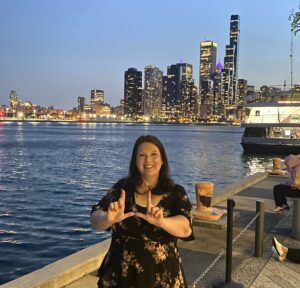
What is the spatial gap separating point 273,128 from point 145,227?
47268mm

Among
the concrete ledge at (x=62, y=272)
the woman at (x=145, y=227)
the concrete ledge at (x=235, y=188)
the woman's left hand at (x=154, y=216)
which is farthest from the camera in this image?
the concrete ledge at (x=235, y=188)

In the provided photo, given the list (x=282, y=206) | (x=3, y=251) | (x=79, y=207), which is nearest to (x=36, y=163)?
(x=79, y=207)

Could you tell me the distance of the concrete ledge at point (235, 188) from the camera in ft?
37.7

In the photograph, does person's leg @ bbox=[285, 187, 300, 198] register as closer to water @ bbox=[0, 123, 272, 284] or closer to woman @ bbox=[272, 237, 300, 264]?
woman @ bbox=[272, 237, 300, 264]

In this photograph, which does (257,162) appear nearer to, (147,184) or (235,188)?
(235,188)

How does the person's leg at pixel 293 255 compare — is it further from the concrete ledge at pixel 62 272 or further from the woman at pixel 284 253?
the concrete ledge at pixel 62 272

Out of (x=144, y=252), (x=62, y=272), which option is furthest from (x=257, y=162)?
(x=144, y=252)

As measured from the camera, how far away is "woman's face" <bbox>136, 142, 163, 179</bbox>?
327cm

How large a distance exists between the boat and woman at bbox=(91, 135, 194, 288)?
43577 mm

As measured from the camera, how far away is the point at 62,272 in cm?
550

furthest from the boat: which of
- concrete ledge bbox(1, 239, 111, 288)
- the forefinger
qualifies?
the forefinger

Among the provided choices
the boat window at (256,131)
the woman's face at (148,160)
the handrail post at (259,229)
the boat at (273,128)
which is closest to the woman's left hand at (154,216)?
the woman's face at (148,160)

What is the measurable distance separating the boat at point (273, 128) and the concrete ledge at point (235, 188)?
29396 mm

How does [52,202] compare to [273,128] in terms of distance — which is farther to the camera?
[273,128]
